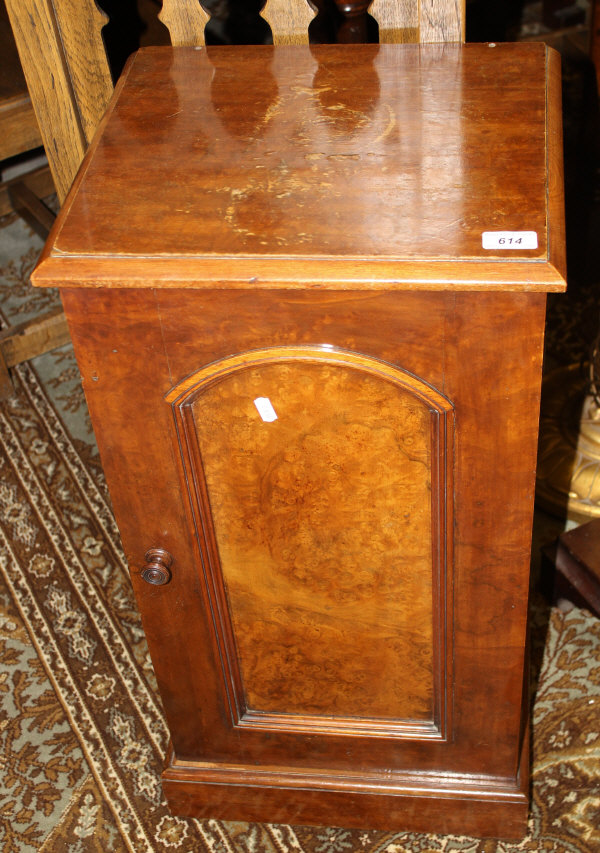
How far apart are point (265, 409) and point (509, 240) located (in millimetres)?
380

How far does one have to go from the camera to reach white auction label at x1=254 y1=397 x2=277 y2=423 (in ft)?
4.57

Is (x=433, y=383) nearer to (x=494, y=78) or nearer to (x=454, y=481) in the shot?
(x=454, y=481)

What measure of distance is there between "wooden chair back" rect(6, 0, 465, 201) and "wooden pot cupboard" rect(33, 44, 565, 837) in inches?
2.8

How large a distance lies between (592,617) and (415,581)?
0.81m

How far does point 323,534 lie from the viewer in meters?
1.54

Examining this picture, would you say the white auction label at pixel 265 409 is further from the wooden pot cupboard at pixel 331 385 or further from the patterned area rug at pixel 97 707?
the patterned area rug at pixel 97 707

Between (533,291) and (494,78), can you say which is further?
(494,78)

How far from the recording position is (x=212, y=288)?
4.15ft

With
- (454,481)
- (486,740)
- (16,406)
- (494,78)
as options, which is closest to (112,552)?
(16,406)

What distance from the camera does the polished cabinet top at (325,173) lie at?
1229 mm

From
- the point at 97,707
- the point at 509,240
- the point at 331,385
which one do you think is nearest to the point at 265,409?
the point at 331,385

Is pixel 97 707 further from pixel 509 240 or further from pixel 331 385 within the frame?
pixel 509 240

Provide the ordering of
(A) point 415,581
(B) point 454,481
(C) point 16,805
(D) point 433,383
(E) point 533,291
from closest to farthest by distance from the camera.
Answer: (E) point 533,291
(D) point 433,383
(B) point 454,481
(A) point 415,581
(C) point 16,805

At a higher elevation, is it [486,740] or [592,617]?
[486,740]
